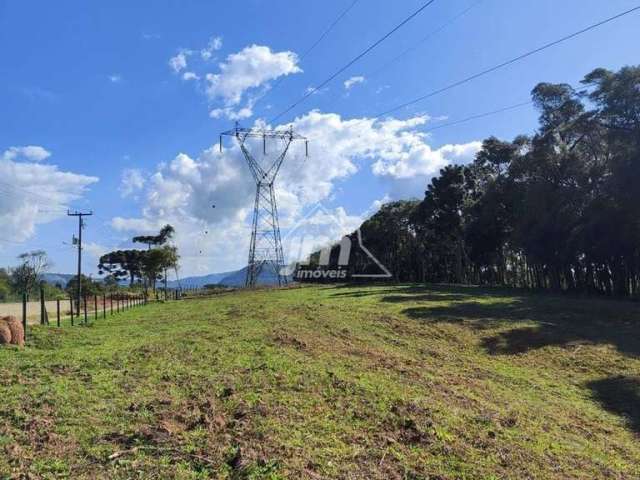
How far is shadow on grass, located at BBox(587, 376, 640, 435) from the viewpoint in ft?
26.7

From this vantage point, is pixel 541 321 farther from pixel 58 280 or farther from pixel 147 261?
pixel 58 280

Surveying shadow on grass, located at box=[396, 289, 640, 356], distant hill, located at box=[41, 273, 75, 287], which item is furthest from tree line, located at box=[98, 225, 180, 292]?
shadow on grass, located at box=[396, 289, 640, 356]

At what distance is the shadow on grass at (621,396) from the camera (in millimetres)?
8141

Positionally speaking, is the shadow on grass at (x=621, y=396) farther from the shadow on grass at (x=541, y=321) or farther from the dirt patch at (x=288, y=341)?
the dirt patch at (x=288, y=341)

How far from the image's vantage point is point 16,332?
36.6 feet

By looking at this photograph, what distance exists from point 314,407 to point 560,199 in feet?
97.3

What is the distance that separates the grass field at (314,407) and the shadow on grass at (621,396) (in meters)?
0.03

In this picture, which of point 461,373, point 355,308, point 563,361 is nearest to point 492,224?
point 355,308

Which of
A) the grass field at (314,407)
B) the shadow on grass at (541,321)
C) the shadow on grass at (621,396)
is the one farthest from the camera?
the shadow on grass at (541,321)

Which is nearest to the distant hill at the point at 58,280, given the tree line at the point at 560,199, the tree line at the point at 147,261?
the tree line at the point at 147,261

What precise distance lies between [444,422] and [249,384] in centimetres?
292

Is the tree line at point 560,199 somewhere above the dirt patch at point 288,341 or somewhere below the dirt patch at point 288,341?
above

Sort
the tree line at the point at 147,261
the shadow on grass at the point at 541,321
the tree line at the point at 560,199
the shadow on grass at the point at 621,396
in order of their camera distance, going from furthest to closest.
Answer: the tree line at the point at 147,261, the tree line at the point at 560,199, the shadow on grass at the point at 541,321, the shadow on grass at the point at 621,396

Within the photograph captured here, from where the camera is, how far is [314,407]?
6.51m
